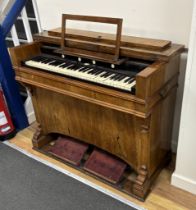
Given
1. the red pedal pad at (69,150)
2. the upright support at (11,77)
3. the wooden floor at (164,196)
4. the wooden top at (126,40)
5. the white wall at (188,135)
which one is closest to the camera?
the white wall at (188,135)

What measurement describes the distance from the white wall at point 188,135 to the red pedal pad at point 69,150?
71 centimetres

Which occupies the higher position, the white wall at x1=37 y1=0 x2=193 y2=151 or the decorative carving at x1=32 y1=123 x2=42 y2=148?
the white wall at x1=37 y1=0 x2=193 y2=151

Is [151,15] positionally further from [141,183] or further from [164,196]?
[164,196]

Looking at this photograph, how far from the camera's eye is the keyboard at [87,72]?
1.32 m

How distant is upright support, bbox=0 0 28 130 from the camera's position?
6.72ft

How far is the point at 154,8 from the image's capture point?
1.55 m

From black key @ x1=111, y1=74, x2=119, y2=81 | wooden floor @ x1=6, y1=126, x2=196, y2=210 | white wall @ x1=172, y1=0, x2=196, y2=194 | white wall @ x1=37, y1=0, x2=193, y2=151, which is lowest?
wooden floor @ x1=6, y1=126, x2=196, y2=210

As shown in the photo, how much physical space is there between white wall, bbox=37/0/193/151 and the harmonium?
4.6 inches

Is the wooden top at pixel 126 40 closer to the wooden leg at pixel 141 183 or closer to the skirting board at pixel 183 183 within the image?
the wooden leg at pixel 141 183

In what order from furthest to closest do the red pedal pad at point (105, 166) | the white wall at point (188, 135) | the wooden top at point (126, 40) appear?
the red pedal pad at point (105, 166), the wooden top at point (126, 40), the white wall at point (188, 135)

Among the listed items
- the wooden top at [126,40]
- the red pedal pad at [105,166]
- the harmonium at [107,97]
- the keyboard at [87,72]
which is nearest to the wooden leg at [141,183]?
the harmonium at [107,97]

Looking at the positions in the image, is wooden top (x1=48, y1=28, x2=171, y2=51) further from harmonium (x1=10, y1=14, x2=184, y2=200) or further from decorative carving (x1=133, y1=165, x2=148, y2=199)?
decorative carving (x1=133, y1=165, x2=148, y2=199)

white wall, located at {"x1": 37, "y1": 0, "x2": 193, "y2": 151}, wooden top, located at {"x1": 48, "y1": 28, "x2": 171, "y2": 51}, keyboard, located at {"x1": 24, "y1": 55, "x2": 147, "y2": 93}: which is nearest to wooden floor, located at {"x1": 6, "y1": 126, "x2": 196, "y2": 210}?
white wall, located at {"x1": 37, "y1": 0, "x2": 193, "y2": 151}

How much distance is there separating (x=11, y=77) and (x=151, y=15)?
1.30 meters
